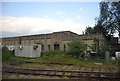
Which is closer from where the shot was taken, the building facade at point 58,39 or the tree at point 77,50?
the tree at point 77,50

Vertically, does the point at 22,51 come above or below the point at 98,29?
below

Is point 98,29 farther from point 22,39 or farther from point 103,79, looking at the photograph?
point 22,39

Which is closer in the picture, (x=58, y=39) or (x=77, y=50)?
(x=77, y=50)

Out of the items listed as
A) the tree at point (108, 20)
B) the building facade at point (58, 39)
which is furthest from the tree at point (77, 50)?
the tree at point (108, 20)

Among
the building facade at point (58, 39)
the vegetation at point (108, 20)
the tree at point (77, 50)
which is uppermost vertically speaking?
the vegetation at point (108, 20)

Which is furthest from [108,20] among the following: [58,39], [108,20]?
[58,39]

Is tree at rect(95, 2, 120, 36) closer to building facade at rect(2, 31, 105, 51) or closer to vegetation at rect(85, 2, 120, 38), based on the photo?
vegetation at rect(85, 2, 120, 38)

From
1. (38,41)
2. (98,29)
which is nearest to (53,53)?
(38,41)

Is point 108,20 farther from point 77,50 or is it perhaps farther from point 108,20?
point 77,50

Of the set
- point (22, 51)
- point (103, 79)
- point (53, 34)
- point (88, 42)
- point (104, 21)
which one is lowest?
point (103, 79)

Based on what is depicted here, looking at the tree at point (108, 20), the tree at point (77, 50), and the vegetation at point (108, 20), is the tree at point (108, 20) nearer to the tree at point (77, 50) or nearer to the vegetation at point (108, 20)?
the vegetation at point (108, 20)

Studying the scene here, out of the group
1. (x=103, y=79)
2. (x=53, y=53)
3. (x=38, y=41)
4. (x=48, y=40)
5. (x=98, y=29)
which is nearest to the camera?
(x=103, y=79)

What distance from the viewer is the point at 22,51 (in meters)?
12.4

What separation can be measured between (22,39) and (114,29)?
24109 mm
